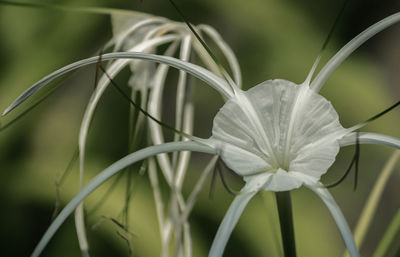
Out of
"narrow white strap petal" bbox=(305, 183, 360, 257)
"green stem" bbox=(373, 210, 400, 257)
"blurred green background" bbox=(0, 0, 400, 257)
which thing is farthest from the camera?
"blurred green background" bbox=(0, 0, 400, 257)

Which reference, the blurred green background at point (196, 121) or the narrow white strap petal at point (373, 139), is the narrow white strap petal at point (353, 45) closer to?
the narrow white strap petal at point (373, 139)

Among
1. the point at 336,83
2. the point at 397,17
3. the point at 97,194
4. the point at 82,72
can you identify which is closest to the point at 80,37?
the point at 82,72

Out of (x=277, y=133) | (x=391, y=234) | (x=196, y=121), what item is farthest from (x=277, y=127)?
(x=196, y=121)

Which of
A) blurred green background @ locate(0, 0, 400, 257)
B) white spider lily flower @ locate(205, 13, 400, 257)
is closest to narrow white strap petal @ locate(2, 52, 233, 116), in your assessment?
white spider lily flower @ locate(205, 13, 400, 257)

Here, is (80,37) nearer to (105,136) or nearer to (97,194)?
(105,136)

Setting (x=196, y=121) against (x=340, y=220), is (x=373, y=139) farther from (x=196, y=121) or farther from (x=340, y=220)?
(x=196, y=121)

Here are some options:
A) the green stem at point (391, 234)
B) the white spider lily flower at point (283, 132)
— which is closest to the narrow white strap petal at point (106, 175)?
the white spider lily flower at point (283, 132)

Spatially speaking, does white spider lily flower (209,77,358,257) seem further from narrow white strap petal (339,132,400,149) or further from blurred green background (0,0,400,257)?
blurred green background (0,0,400,257)
